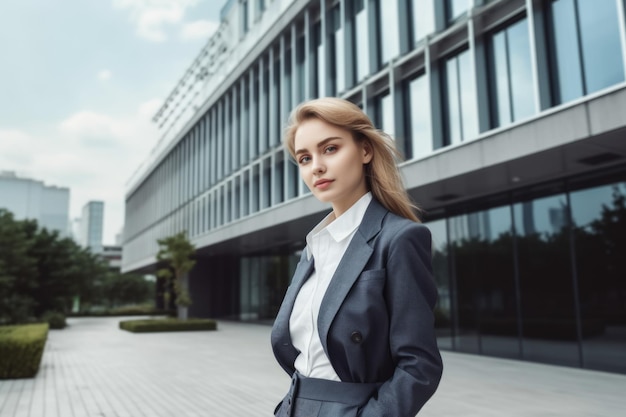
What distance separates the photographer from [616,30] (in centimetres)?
977

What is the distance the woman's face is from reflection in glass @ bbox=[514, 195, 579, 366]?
1095 centimetres

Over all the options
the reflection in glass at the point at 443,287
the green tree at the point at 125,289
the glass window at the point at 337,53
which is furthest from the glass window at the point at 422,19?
the green tree at the point at 125,289

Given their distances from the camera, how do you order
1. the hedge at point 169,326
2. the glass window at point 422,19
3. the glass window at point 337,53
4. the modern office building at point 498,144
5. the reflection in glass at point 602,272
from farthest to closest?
1. the hedge at point 169,326
2. the glass window at point 337,53
3. the glass window at point 422,19
4. the reflection in glass at point 602,272
5. the modern office building at point 498,144

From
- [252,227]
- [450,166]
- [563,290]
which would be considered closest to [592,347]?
[563,290]

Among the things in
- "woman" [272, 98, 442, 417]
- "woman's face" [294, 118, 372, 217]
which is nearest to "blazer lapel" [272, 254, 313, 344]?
"woman" [272, 98, 442, 417]

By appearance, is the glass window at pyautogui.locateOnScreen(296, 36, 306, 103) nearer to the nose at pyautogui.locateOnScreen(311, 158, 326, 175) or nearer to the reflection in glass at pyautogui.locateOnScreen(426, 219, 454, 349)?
the reflection in glass at pyautogui.locateOnScreen(426, 219, 454, 349)

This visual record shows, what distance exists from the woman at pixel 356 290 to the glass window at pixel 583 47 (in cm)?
976

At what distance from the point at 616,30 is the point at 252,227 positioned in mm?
13990

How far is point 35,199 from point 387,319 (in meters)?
115

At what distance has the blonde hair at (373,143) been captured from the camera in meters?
1.72

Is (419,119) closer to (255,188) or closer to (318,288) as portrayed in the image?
(255,188)

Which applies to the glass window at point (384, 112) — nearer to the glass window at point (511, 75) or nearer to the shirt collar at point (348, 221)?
the glass window at point (511, 75)

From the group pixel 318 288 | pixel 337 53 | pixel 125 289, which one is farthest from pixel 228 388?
pixel 125 289

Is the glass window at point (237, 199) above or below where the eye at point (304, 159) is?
above
